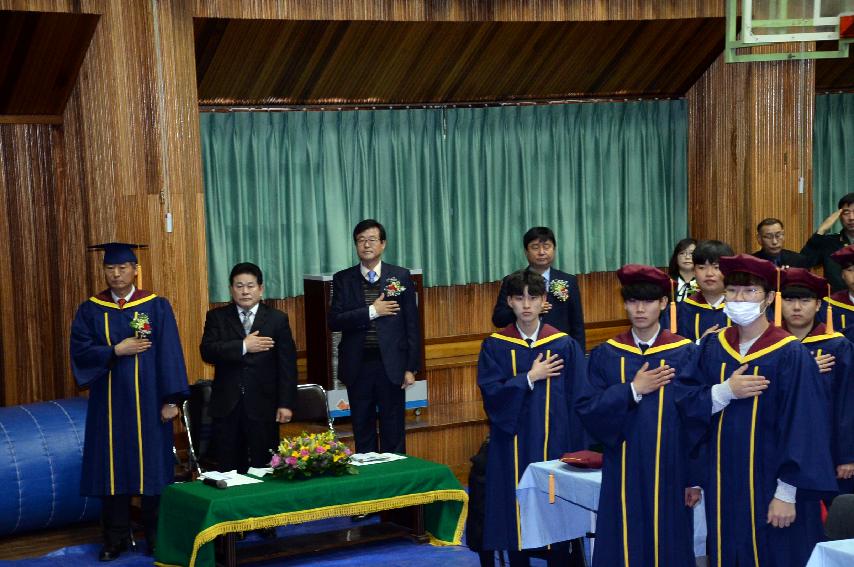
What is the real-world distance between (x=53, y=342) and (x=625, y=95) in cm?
515

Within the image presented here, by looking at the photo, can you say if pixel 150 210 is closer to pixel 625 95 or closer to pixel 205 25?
pixel 205 25

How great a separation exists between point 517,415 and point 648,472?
3.28ft

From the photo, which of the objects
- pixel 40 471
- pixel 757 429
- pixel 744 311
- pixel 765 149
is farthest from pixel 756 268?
pixel 765 149

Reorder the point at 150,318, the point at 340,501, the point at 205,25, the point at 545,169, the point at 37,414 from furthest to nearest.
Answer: the point at 545,169
the point at 205,25
the point at 37,414
the point at 150,318
the point at 340,501

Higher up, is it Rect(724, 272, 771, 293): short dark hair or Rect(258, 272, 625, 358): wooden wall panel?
Rect(724, 272, 771, 293): short dark hair

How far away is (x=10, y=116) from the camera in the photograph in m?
8.72

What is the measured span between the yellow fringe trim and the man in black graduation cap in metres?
0.56

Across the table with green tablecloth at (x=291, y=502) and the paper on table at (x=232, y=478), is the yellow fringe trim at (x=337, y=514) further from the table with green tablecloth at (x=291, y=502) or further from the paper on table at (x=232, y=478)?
the paper on table at (x=232, y=478)

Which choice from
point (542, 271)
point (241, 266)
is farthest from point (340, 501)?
point (542, 271)

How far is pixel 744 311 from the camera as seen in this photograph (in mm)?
4930

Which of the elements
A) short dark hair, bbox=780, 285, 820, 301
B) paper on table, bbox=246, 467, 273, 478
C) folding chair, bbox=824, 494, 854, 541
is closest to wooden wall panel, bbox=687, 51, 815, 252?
short dark hair, bbox=780, 285, 820, 301

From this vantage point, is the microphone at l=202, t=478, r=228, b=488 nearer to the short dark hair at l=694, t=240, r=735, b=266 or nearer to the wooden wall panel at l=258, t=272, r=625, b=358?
the short dark hair at l=694, t=240, r=735, b=266

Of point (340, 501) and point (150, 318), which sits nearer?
point (340, 501)

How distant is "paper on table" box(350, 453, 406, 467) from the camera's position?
728 cm
